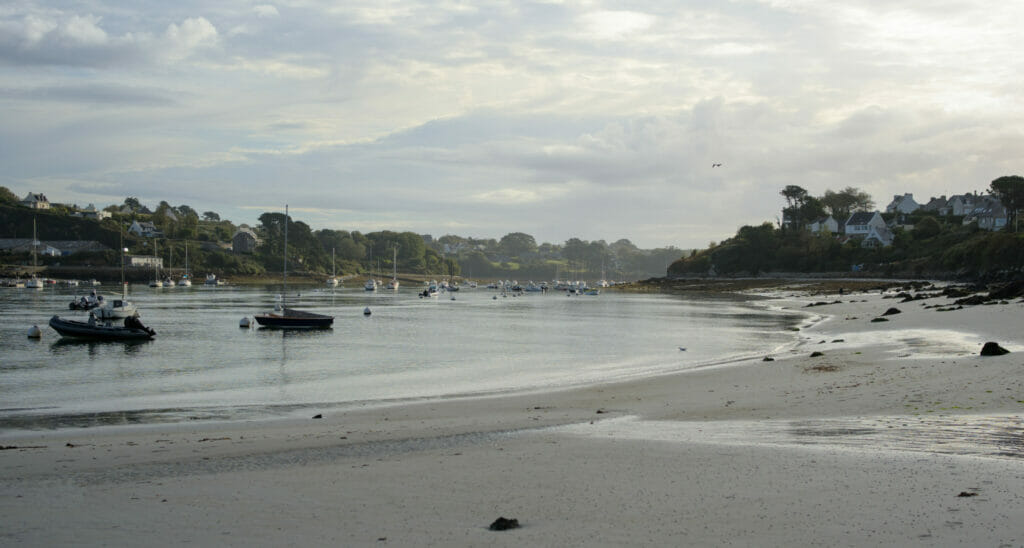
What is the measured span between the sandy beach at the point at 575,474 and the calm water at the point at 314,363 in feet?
13.9

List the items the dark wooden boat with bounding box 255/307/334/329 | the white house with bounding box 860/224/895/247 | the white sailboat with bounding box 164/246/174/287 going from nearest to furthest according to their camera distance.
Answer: the dark wooden boat with bounding box 255/307/334/329
the white house with bounding box 860/224/895/247
the white sailboat with bounding box 164/246/174/287

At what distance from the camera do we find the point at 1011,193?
99750mm

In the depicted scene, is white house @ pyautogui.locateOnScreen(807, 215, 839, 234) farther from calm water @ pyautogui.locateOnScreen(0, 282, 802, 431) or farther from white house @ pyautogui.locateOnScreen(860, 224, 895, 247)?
calm water @ pyautogui.locateOnScreen(0, 282, 802, 431)

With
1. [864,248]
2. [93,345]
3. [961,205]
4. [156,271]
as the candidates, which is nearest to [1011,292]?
[93,345]

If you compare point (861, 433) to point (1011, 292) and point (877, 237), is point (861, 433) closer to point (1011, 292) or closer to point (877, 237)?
point (1011, 292)

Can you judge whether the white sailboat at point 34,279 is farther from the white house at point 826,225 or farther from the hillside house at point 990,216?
the hillside house at point 990,216

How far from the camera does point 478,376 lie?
1064 inches

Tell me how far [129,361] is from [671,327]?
115 ft

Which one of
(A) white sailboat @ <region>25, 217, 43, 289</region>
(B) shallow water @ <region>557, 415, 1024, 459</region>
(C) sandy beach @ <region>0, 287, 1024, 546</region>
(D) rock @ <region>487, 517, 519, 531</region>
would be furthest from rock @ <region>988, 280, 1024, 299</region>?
(A) white sailboat @ <region>25, 217, 43, 289</region>

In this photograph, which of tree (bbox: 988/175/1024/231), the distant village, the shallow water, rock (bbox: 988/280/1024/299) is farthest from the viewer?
the distant village

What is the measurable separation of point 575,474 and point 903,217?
154487 mm

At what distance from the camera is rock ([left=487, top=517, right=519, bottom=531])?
284 inches

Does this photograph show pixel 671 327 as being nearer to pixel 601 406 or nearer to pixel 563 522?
pixel 601 406

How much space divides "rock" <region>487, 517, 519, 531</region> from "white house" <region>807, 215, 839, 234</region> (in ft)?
517
